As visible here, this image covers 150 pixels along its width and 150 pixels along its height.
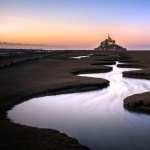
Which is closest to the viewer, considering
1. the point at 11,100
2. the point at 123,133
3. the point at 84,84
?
the point at 123,133

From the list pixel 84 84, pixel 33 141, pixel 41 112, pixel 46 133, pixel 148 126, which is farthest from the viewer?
pixel 84 84

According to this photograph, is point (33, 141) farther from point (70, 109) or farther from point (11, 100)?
point (11, 100)

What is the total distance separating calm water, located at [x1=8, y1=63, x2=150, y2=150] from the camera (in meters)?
15.6

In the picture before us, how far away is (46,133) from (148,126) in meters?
5.42

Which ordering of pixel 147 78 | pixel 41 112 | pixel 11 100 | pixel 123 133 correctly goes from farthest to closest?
pixel 147 78
pixel 11 100
pixel 41 112
pixel 123 133

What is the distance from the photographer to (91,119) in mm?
19984

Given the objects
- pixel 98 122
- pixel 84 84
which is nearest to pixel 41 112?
pixel 98 122

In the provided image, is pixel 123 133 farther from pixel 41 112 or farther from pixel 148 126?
pixel 41 112

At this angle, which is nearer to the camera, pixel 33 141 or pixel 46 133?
pixel 33 141

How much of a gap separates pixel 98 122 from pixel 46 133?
14.0ft

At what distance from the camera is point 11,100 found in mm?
24719

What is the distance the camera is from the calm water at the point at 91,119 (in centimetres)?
1563

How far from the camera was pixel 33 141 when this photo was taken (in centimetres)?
1420

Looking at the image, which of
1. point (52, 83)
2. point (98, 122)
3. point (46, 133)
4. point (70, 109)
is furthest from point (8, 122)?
point (52, 83)
